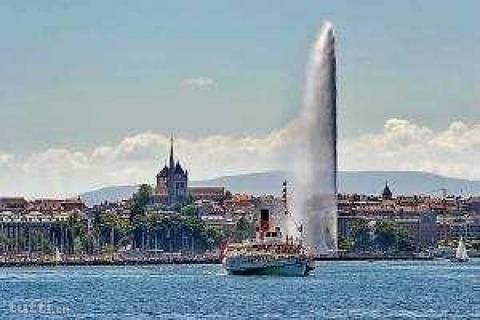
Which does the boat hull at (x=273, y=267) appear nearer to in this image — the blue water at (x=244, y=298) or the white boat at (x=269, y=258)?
the white boat at (x=269, y=258)

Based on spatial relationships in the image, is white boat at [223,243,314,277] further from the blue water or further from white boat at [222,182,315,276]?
the blue water

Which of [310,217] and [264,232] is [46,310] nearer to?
[264,232]

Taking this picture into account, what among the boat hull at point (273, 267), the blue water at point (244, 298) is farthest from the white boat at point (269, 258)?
the blue water at point (244, 298)

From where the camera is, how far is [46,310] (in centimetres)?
7819

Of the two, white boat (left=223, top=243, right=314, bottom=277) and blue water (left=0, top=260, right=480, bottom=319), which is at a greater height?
white boat (left=223, top=243, right=314, bottom=277)

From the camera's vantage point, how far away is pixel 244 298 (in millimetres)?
87625

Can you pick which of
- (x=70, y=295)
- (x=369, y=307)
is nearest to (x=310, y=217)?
(x=70, y=295)

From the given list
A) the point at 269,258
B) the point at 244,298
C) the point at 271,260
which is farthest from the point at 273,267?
the point at 244,298

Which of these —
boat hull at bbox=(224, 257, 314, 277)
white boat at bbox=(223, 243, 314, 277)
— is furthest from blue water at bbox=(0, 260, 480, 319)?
white boat at bbox=(223, 243, 314, 277)

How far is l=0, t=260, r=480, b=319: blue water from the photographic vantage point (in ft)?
247

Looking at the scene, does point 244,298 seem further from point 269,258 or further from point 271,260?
point 269,258

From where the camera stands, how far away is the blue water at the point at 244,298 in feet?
247

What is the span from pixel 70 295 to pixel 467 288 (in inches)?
905

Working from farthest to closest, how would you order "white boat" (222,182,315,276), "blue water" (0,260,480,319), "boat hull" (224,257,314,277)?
"white boat" (222,182,315,276), "boat hull" (224,257,314,277), "blue water" (0,260,480,319)
